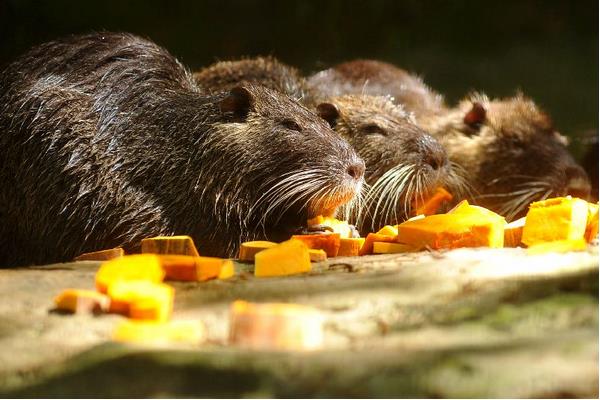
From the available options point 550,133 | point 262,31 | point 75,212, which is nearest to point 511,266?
point 75,212

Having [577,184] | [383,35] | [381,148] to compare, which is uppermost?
[383,35]

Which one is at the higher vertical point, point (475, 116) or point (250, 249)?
point (475, 116)

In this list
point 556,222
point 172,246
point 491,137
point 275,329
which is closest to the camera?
point 275,329

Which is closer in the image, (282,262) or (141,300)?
(141,300)

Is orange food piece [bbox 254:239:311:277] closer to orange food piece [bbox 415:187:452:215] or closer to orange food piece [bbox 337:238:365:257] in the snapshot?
orange food piece [bbox 337:238:365:257]

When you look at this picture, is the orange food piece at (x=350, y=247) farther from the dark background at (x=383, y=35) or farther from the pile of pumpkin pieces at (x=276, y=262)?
the dark background at (x=383, y=35)

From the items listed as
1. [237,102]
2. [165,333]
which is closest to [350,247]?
[237,102]

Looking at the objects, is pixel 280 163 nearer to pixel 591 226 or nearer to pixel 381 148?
pixel 381 148

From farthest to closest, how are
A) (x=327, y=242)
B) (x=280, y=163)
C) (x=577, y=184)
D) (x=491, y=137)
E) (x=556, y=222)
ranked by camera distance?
(x=491, y=137) < (x=577, y=184) < (x=280, y=163) < (x=327, y=242) < (x=556, y=222)
